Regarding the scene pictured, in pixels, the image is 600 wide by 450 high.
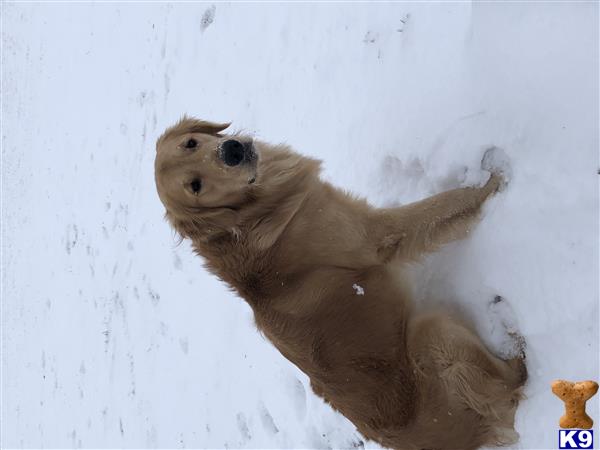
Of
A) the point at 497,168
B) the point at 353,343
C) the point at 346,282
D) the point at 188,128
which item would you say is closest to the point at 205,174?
the point at 188,128

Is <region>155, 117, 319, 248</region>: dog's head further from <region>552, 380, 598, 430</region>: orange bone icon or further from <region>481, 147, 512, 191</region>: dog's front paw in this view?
<region>552, 380, 598, 430</region>: orange bone icon

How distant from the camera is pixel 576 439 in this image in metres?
2.54

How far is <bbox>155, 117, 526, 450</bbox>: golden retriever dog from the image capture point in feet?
9.78

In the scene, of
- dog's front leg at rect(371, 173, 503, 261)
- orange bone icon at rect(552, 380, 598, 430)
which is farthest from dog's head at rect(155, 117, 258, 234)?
orange bone icon at rect(552, 380, 598, 430)

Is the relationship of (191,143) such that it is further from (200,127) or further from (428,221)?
(428,221)

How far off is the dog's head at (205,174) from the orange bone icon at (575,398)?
5.76 feet

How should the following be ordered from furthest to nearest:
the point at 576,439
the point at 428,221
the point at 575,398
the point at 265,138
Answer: the point at 265,138, the point at 428,221, the point at 576,439, the point at 575,398

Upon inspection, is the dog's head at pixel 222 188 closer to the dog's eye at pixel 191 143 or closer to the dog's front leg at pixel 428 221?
the dog's eye at pixel 191 143

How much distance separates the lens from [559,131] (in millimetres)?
3176

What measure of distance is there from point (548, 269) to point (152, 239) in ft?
14.6

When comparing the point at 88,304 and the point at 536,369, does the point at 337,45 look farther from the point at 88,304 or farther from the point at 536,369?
the point at 88,304

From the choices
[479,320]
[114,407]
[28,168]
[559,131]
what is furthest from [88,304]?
[559,131]

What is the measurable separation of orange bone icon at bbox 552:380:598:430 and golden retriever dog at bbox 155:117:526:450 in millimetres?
561

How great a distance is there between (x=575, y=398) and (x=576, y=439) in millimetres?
290
